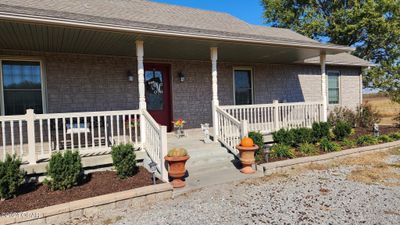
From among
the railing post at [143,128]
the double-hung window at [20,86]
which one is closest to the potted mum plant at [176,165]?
the railing post at [143,128]

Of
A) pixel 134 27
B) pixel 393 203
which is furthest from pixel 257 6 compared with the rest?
pixel 393 203

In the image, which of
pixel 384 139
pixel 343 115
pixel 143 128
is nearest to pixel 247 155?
pixel 143 128

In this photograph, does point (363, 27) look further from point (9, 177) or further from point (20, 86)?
point (9, 177)

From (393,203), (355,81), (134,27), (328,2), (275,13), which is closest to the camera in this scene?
(393,203)

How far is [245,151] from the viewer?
5461 millimetres

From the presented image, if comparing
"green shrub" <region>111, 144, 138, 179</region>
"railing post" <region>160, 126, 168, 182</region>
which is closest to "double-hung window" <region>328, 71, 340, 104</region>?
"railing post" <region>160, 126, 168, 182</region>

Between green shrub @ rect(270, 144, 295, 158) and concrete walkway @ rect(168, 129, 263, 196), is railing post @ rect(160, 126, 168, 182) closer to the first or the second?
concrete walkway @ rect(168, 129, 263, 196)

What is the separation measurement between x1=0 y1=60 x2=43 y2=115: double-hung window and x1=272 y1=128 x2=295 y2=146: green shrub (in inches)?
245

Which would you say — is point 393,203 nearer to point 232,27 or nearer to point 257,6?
point 232,27

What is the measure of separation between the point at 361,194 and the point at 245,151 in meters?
2.09

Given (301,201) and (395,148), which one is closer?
(301,201)

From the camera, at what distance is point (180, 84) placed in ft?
28.7

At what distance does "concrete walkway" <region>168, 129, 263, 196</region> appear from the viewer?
5.00m

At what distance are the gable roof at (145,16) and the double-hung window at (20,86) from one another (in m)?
1.47
